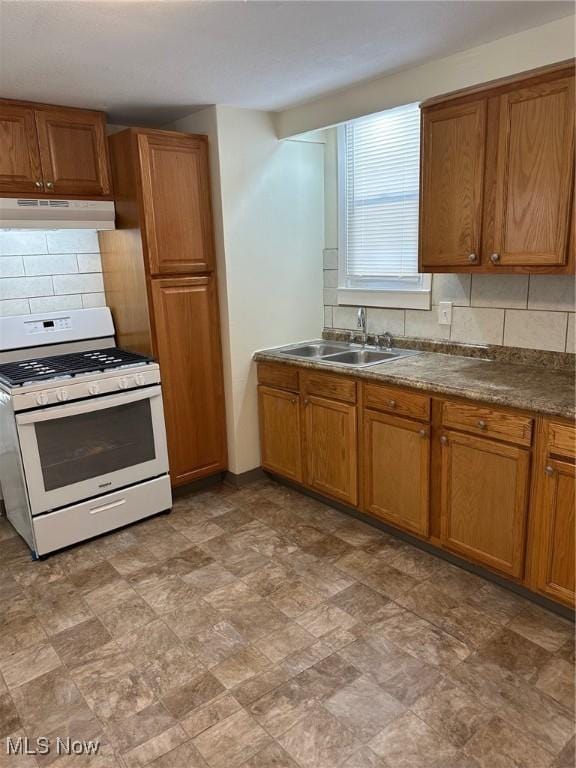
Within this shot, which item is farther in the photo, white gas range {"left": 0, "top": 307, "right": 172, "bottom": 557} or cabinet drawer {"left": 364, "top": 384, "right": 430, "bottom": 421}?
white gas range {"left": 0, "top": 307, "right": 172, "bottom": 557}

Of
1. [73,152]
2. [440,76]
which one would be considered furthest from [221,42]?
[73,152]

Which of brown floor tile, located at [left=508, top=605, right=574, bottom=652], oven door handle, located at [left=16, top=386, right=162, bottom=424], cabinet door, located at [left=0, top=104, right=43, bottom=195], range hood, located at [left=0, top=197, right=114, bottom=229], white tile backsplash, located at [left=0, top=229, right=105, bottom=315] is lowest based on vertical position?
brown floor tile, located at [left=508, top=605, right=574, bottom=652]

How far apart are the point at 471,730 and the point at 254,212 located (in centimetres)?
276

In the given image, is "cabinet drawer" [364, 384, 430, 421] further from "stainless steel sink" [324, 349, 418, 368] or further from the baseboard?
the baseboard

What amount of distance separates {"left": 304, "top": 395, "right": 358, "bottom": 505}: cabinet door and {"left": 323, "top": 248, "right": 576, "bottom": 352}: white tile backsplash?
683mm

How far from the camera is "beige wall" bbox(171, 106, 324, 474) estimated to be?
316 cm

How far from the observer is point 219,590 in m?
2.47

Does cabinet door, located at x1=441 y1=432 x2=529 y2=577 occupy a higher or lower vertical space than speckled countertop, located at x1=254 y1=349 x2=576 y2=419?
lower

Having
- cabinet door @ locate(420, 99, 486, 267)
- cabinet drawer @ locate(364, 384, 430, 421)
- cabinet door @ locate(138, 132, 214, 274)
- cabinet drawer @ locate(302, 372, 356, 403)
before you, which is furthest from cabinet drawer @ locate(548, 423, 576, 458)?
cabinet door @ locate(138, 132, 214, 274)

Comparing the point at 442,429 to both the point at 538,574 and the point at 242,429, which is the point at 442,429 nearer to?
the point at 538,574

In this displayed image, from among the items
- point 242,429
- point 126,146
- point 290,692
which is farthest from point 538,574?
point 126,146

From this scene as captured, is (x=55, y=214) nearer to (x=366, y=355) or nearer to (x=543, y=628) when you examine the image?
(x=366, y=355)

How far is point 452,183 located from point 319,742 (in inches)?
87.7

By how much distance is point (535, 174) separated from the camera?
7.02ft
